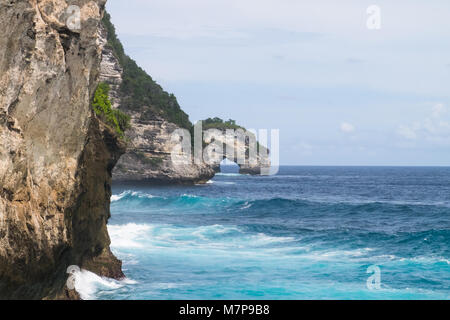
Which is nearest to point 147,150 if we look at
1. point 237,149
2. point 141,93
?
point 141,93

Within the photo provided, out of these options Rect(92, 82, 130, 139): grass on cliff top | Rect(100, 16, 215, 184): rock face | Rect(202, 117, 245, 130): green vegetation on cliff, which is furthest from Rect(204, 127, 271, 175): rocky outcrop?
Rect(92, 82, 130, 139): grass on cliff top

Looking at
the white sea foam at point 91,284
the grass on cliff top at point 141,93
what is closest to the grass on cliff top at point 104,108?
the white sea foam at point 91,284

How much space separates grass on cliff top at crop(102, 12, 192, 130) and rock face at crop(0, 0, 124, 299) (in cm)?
5583

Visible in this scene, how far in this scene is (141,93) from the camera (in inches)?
2891

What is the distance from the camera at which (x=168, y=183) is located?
76062 millimetres

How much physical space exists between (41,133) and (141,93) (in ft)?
204

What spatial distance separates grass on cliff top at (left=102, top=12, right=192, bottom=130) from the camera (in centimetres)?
7225

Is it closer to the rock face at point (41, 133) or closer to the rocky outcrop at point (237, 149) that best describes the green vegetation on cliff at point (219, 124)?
the rocky outcrop at point (237, 149)

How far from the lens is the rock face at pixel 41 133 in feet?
36.2

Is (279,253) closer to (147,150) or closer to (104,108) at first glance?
(104,108)

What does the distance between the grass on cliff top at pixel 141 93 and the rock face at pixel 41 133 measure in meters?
55.8
